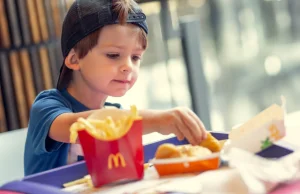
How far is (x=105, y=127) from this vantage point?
27.3 inches

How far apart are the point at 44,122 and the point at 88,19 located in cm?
21

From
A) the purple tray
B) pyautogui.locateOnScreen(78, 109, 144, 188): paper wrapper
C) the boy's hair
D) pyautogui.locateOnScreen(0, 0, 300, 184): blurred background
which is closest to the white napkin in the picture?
the purple tray

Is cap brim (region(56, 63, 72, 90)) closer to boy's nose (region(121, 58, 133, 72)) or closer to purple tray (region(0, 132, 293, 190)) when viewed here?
boy's nose (region(121, 58, 133, 72))

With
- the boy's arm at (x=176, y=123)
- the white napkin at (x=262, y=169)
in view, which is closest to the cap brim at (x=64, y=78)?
the boy's arm at (x=176, y=123)

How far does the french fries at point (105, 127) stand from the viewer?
685 mm

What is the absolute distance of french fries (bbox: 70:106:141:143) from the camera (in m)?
0.68

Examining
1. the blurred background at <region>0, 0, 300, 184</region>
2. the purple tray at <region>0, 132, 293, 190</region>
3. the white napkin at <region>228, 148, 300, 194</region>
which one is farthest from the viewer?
the blurred background at <region>0, 0, 300, 184</region>

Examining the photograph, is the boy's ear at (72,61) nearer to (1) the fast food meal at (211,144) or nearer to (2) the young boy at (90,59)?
(2) the young boy at (90,59)

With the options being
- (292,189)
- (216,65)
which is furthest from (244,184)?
(216,65)

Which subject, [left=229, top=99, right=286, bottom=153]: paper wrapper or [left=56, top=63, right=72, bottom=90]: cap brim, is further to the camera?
[left=56, top=63, right=72, bottom=90]: cap brim

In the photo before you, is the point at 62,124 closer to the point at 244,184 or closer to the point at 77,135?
the point at 77,135

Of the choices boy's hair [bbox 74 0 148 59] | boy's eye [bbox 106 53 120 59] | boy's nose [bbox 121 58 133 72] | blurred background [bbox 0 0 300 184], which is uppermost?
boy's hair [bbox 74 0 148 59]

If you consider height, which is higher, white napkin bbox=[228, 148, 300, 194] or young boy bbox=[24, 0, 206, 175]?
young boy bbox=[24, 0, 206, 175]

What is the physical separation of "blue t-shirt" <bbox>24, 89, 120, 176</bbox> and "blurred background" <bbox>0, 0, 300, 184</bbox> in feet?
0.69
